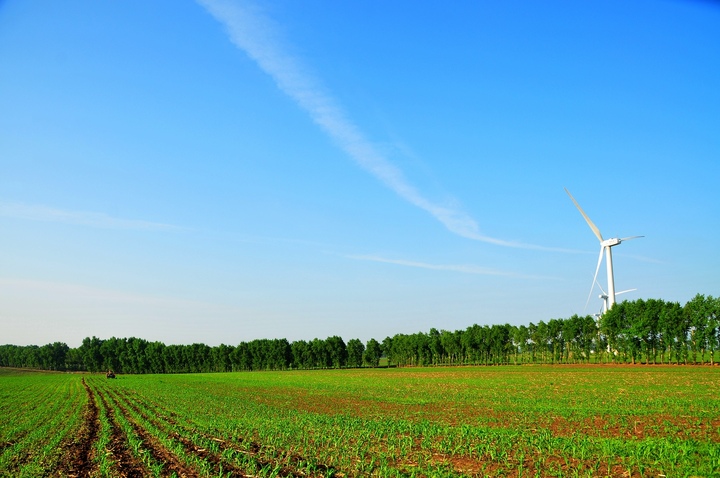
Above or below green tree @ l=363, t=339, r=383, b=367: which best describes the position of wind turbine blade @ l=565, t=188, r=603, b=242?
above

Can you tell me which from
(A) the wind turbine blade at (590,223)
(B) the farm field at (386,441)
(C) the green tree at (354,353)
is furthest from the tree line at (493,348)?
(B) the farm field at (386,441)

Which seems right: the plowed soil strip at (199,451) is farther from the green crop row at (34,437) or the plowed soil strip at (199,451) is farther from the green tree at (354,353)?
the green tree at (354,353)

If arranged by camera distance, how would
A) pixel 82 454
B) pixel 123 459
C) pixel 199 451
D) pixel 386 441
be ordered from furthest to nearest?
pixel 386 441 < pixel 82 454 < pixel 199 451 < pixel 123 459

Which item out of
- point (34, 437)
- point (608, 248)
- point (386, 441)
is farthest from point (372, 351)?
point (386, 441)

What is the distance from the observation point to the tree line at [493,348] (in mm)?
97938

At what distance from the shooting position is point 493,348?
140m

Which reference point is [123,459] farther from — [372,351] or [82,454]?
[372,351]

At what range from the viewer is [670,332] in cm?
9881

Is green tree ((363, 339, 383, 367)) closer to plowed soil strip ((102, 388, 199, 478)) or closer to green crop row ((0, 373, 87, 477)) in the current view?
green crop row ((0, 373, 87, 477))

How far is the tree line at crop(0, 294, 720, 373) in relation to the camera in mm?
97938

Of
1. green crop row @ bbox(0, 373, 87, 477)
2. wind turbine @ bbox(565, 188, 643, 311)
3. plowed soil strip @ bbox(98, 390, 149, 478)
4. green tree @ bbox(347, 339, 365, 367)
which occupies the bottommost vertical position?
green tree @ bbox(347, 339, 365, 367)

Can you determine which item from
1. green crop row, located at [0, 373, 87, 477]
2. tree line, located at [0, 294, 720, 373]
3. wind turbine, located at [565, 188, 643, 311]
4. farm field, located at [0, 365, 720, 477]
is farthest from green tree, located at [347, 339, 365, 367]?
farm field, located at [0, 365, 720, 477]

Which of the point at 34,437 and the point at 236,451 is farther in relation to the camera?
the point at 34,437

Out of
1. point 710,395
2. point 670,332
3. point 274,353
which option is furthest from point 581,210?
point 274,353
